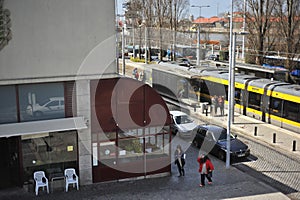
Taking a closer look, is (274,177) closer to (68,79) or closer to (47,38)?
(68,79)

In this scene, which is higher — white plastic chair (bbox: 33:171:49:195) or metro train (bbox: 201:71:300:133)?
metro train (bbox: 201:71:300:133)

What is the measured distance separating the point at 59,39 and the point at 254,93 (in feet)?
49.0

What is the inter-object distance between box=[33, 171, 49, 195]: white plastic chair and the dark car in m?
8.23

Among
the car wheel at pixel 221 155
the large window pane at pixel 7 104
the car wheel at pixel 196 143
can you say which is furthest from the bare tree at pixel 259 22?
the large window pane at pixel 7 104

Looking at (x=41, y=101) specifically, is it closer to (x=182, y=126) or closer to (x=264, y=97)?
(x=182, y=126)

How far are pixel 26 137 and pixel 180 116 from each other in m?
10.9

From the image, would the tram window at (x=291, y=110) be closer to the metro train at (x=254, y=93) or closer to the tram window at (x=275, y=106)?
the metro train at (x=254, y=93)

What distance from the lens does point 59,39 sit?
15.8 m

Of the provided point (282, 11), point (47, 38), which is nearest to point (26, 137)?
point (47, 38)

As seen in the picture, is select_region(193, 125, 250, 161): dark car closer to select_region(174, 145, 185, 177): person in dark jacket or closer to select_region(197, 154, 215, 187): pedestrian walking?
select_region(174, 145, 185, 177): person in dark jacket

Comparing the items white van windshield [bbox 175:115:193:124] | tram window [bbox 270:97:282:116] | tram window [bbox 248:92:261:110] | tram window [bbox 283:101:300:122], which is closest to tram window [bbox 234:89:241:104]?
tram window [bbox 248:92:261:110]

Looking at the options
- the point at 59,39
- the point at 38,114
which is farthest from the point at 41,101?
the point at 59,39

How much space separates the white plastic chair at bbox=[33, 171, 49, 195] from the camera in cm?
1534

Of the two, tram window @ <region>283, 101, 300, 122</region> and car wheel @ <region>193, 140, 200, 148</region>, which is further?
tram window @ <region>283, 101, 300, 122</region>
